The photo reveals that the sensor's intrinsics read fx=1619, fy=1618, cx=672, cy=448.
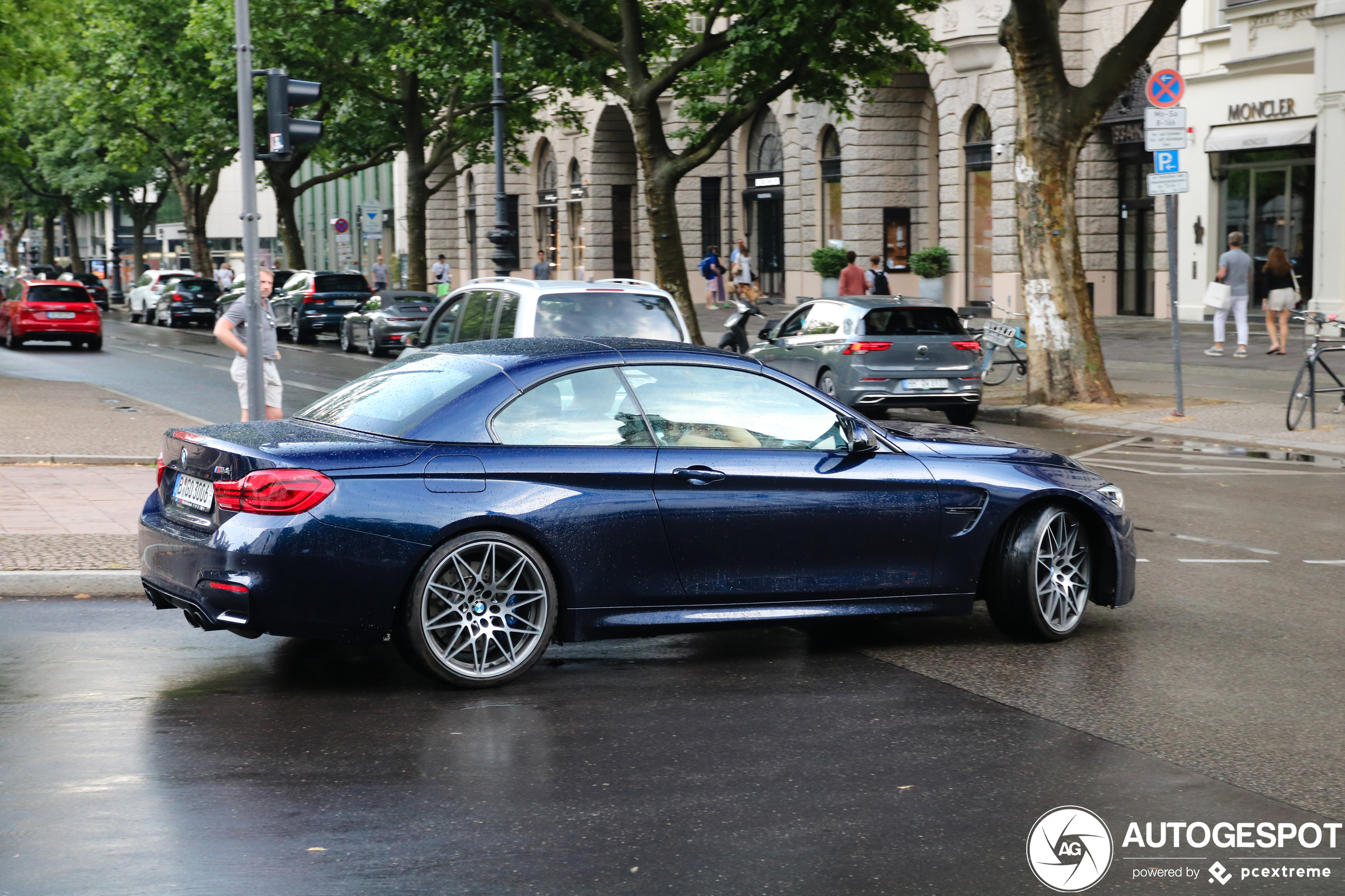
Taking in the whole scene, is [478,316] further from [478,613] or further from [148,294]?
[148,294]

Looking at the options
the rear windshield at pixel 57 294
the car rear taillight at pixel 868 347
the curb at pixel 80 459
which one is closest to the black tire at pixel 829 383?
the car rear taillight at pixel 868 347

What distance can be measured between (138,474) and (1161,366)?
52.5ft

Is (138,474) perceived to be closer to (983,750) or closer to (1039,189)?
(983,750)

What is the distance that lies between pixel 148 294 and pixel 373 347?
74.0ft

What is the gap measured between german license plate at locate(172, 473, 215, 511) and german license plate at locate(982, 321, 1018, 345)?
1672cm

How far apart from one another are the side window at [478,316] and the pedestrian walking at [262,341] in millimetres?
1576

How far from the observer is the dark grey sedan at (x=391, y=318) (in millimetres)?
30297

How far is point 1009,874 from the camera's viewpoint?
4430 millimetres

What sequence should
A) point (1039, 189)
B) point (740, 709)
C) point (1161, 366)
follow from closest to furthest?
point (740, 709) < point (1039, 189) < point (1161, 366)

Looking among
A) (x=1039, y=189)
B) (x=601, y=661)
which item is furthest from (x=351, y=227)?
(x=601, y=661)

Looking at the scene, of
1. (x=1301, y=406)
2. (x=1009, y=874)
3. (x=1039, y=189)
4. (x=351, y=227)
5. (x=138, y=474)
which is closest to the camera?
(x=1009, y=874)

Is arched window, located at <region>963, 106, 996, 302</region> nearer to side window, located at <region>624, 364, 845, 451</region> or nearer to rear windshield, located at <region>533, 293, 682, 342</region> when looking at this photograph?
rear windshield, located at <region>533, 293, 682, 342</region>

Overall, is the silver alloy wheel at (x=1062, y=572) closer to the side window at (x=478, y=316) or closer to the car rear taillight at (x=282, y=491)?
the car rear taillight at (x=282, y=491)

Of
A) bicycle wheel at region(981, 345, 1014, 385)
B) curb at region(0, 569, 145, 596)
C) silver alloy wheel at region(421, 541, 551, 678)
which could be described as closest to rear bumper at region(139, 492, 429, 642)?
silver alloy wheel at region(421, 541, 551, 678)
